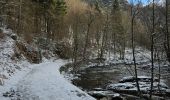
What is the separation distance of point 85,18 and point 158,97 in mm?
54595

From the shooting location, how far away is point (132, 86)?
28172mm

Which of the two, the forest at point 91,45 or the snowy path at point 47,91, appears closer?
the snowy path at point 47,91

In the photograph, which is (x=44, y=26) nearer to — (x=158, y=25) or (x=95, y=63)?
(x=95, y=63)

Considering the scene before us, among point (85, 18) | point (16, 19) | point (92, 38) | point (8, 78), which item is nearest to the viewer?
point (8, 78)

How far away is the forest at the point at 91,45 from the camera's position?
18281 mm

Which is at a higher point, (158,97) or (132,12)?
(132,12)

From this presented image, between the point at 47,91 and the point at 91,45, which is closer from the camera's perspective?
the point at 47,91

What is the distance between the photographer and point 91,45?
82.7m

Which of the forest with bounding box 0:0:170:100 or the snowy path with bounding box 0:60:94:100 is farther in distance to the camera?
the forest with bounding box 0:0:170:100

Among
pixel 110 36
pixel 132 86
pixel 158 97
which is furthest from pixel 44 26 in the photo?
pixel 158 97

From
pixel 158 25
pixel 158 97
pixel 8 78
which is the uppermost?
pixel 158 25

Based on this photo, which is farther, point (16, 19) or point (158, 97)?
point (16, 19)

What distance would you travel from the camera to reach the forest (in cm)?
1828

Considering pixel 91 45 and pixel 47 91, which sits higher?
pixel 91 45
